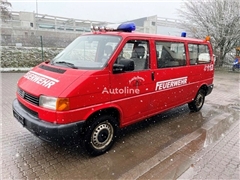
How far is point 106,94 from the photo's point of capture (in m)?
3.28

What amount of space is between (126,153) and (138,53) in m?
1.89

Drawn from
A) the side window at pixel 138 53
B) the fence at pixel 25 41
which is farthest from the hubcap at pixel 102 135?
the fence at pixel 25 41

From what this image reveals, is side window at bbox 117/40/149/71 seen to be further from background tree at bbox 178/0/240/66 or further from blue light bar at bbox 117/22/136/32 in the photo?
background tree at bbox 178/0/240/66

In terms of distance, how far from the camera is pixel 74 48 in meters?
3.97

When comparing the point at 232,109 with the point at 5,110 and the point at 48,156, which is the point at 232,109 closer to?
the point at 48,156

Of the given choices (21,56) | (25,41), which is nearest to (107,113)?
(21,56)

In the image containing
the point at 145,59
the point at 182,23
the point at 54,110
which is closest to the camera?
the point at 54,110

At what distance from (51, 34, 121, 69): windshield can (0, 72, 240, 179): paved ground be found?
154cm

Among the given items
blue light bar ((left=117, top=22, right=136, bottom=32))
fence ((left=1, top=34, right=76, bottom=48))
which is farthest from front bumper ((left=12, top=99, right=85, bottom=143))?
fence ((left=1, top=34, right=76, bottom=48))

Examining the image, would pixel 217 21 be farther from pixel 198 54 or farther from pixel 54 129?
pixel 54 129

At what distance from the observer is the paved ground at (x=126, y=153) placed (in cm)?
298

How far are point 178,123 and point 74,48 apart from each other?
122 inches

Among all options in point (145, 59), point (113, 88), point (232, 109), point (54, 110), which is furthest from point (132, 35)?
point (232, 109)

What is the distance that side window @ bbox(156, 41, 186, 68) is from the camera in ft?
13.8
